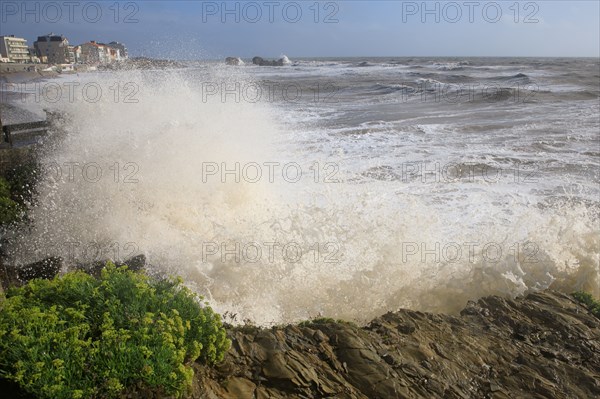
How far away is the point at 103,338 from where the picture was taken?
2730 millimetres

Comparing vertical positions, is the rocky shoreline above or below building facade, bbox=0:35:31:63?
below

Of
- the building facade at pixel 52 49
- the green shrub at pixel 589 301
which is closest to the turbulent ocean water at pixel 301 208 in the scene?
the green shrub at pixel 589 301

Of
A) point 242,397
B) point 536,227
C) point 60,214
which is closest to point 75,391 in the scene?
point 242,397

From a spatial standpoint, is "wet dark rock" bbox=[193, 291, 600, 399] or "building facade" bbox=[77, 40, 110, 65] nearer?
"wet dark rock" bbox=[193, 291, 600, 399]

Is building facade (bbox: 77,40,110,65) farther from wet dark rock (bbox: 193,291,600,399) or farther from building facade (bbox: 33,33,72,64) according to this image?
wet dark rock (bbox: 193,291,600,399)

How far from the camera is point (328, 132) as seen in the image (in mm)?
15977

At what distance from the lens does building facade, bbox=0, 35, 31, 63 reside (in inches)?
3831

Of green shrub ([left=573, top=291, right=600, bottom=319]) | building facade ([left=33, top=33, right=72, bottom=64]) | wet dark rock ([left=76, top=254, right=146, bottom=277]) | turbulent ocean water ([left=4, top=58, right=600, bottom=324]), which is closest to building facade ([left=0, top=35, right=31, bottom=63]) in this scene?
building facade ([left=33, top=33, right=72, bottom=64])

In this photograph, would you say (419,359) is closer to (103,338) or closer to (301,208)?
(103,338)

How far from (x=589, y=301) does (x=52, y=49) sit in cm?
11258

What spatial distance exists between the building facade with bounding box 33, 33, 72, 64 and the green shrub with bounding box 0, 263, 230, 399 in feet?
347

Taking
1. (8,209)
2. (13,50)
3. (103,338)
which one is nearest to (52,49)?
(13,50)

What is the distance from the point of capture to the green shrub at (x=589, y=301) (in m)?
5.30

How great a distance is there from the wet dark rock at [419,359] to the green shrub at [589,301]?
0.22 metres
